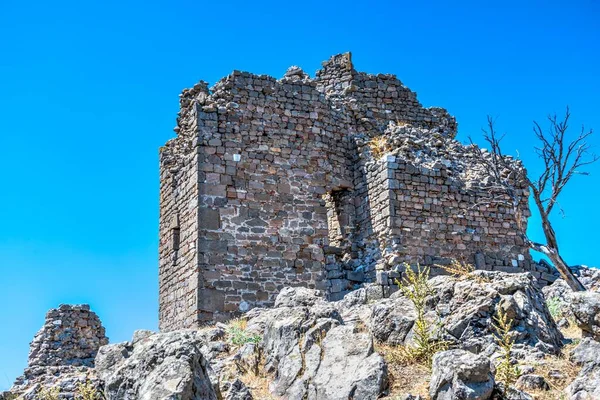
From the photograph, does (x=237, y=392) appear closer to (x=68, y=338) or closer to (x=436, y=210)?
(x=436, y=210)

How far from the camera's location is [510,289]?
1022 centimetres

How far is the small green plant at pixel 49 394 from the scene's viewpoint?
10.1 metres

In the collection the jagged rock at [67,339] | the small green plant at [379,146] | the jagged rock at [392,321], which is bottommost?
the jagged rock at [392,321]

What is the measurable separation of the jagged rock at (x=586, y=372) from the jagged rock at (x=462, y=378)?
0.85 m

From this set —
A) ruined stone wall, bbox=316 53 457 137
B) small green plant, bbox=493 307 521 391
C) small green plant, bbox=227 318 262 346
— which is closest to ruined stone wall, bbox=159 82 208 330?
small green plant, bbox=227 318 262 346

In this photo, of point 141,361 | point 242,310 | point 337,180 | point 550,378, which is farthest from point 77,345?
point 550,378

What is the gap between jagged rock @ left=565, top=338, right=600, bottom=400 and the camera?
7.98 m

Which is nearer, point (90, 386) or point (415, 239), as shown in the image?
point (90, 386)

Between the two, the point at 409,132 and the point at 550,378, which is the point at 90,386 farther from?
the point at 409,132

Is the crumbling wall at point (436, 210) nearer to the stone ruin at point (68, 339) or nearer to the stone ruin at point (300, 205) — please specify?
the stone ruin at point (300, 205)

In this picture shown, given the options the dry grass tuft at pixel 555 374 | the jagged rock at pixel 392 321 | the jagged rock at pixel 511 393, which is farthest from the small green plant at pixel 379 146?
the jagged rock at pixel 511 393

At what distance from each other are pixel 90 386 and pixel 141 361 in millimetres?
1562

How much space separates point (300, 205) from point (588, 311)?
27.8 feet

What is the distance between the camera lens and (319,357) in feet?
31.4
